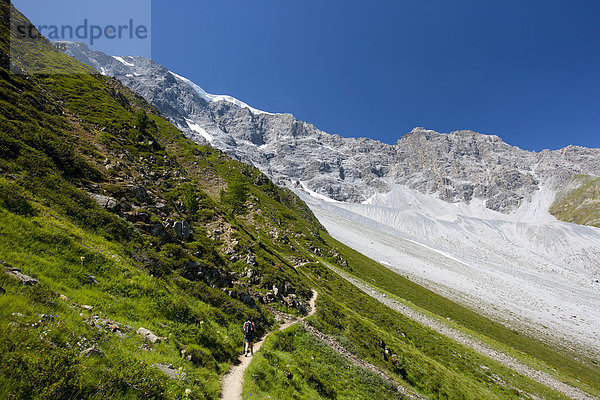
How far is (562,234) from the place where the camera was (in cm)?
19888

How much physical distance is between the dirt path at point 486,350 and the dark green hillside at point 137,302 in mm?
4504

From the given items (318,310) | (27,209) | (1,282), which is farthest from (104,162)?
(318,310)

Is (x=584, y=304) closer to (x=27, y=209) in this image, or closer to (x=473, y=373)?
(x=473, y=373)

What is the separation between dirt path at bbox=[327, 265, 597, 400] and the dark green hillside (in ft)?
14.8

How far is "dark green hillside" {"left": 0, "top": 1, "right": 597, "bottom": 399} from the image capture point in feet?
18.7

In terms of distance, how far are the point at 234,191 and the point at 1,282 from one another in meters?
36.9

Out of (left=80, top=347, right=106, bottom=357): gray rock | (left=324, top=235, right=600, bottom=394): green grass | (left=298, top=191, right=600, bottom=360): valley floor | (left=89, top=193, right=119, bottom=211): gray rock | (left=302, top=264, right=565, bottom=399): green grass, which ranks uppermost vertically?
(left=89, top=193, right=119, bottom=211): gray rock

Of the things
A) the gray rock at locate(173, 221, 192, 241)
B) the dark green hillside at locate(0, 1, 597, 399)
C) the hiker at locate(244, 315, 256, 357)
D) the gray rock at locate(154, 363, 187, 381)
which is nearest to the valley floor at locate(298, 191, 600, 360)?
the dark green hillside at locate(0, 1, 597, 399)

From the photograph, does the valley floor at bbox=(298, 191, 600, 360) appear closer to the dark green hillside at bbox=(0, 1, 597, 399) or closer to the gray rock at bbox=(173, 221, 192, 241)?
the dark green hillside at bbox=(0, 1, 597, 399)

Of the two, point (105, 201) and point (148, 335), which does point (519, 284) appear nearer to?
point (148, 335)

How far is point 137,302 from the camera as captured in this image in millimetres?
10203

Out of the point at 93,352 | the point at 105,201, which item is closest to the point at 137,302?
the point at 93,352

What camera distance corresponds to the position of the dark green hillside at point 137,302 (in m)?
5.69

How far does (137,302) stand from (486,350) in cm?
5023
